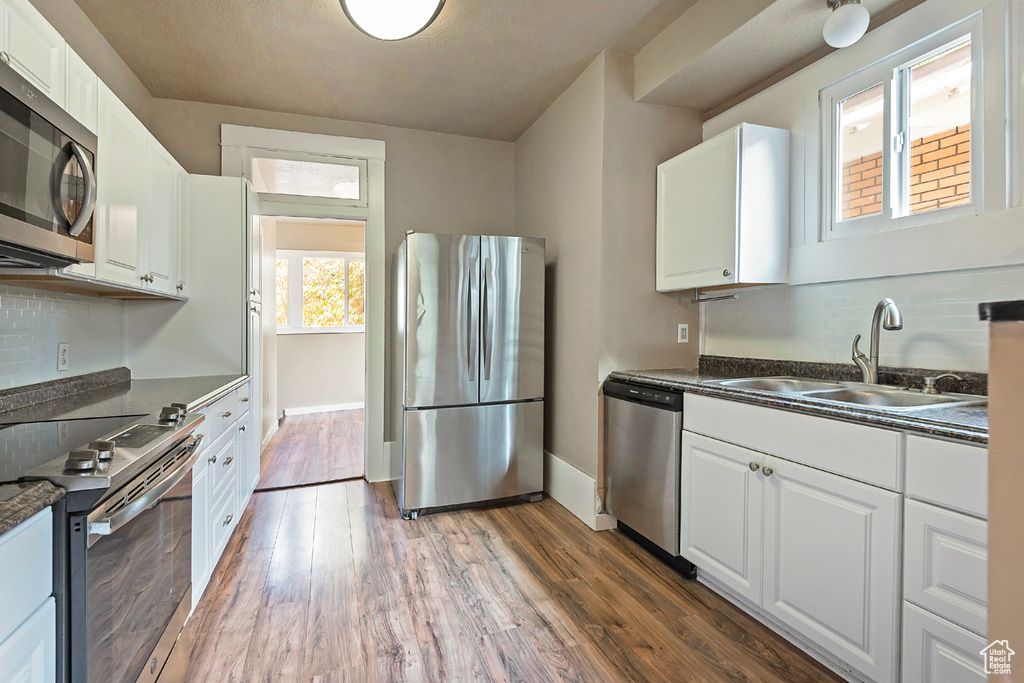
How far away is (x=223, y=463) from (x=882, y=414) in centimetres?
257

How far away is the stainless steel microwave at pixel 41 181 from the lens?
1.18 m

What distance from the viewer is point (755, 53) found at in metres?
2.27

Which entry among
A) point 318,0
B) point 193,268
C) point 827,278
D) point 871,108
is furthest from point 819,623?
point 193,268

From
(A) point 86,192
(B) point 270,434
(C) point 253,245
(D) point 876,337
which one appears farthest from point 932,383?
(B) point 270,434

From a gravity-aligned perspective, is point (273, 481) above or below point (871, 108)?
below

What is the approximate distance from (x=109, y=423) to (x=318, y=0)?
1.96 meters

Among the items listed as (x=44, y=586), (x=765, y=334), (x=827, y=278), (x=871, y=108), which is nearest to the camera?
(x=44, y=586)

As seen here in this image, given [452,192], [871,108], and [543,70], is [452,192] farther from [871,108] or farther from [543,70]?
[871,108]

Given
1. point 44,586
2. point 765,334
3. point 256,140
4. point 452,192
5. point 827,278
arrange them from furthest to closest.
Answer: point 452,192 < point 256,140 < point 765,334 < point 827,278 < point 44,586

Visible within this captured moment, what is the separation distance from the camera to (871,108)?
2.05 meters

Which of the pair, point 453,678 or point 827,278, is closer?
point 453,678

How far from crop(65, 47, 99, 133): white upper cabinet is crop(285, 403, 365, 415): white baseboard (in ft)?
15.9

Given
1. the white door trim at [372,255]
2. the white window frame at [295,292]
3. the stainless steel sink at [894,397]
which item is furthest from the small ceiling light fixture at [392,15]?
the white window frame at [295,292]

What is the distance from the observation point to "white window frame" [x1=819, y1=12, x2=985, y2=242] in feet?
5.51
